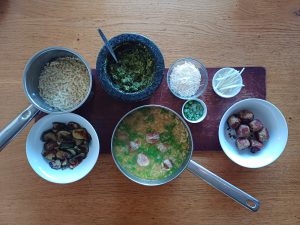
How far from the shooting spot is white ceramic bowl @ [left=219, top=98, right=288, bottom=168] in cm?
109

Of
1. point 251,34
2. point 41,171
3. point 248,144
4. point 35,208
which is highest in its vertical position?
point 251,34

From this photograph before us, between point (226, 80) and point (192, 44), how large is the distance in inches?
6.7

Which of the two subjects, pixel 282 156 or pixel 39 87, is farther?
pixel 282 156

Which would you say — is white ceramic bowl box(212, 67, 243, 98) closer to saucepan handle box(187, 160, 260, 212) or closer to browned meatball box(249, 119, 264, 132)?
browned meatball box(249, 119, 264, 132)

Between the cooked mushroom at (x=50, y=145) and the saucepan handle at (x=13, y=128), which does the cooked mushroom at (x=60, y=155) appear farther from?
the saucepan handle at (x=13, y=128)

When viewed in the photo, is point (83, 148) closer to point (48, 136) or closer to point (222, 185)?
point (48, 136)

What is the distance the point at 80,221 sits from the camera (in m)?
1.17

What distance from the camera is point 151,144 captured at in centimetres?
113

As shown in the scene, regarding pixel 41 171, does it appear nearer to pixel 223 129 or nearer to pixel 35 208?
pixel 35 208

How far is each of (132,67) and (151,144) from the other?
0.87ft

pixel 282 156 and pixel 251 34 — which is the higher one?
pixel 251 34

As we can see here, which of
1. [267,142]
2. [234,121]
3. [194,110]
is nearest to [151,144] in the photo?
[194,110]

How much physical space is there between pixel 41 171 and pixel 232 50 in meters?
0.75

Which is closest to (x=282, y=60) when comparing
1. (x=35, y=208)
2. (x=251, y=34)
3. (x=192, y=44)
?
(x=251, y=34)
